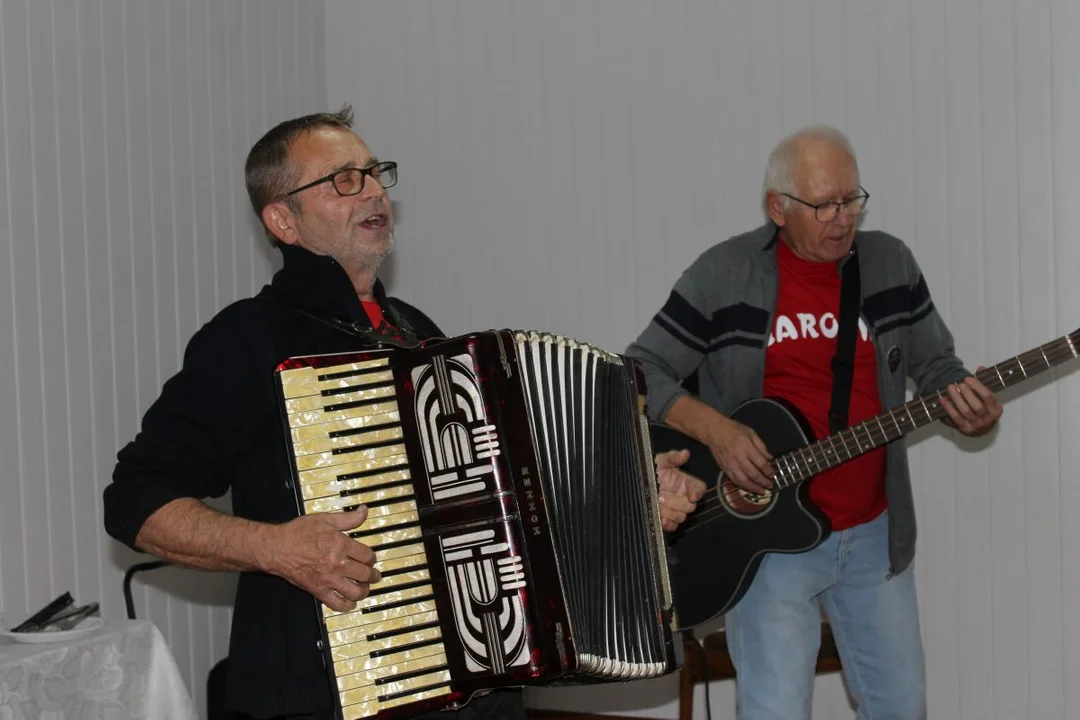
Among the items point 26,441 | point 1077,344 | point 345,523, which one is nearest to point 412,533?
point 345,523

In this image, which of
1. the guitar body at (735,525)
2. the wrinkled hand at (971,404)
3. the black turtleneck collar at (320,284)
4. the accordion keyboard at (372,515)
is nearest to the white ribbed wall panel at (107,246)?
the black turtleneck collar at (320,284)

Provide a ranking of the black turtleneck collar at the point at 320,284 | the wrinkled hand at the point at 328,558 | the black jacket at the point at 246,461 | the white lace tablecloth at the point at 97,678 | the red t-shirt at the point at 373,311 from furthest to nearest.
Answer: the white lace tablecloth at the point at 97,678 → the red t-shirt at the point at 373,311 → the black turtleneck collar at the point at 320,284 → the black jacket at the point at 246,461 → the wrinkled hand at the point at 328,558

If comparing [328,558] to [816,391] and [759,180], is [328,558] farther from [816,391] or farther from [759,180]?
[759,180]

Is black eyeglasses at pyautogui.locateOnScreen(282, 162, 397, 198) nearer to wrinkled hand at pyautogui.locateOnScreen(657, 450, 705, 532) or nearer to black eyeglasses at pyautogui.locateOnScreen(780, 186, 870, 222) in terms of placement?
wrinkled hand at pyautogui.locateOnScreen(657, 450, 705, 532)

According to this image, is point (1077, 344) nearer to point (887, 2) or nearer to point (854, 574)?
point (854, 574)

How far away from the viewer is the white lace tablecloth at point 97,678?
7.75 feet

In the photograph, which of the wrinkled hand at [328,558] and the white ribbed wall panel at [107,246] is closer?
the wrinkled hand at [328,558]

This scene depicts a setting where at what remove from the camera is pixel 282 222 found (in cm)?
209

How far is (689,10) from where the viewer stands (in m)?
4.12

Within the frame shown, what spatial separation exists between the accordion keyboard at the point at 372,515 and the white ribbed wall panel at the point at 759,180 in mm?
2539

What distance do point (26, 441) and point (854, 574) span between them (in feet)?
6.58

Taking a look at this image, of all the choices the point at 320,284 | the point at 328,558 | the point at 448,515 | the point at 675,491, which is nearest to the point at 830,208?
the point at 675,491

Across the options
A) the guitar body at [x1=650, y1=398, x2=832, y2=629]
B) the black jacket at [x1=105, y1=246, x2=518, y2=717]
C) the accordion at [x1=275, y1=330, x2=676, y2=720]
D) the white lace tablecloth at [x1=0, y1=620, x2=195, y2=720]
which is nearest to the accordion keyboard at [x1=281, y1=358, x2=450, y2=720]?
the accordion at [x1=275, y1=330, x2=676, y2=720]

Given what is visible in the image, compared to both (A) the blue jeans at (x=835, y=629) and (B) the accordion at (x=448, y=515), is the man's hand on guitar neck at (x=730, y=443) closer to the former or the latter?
(A) the blue jeans at (x=835, y=629)
